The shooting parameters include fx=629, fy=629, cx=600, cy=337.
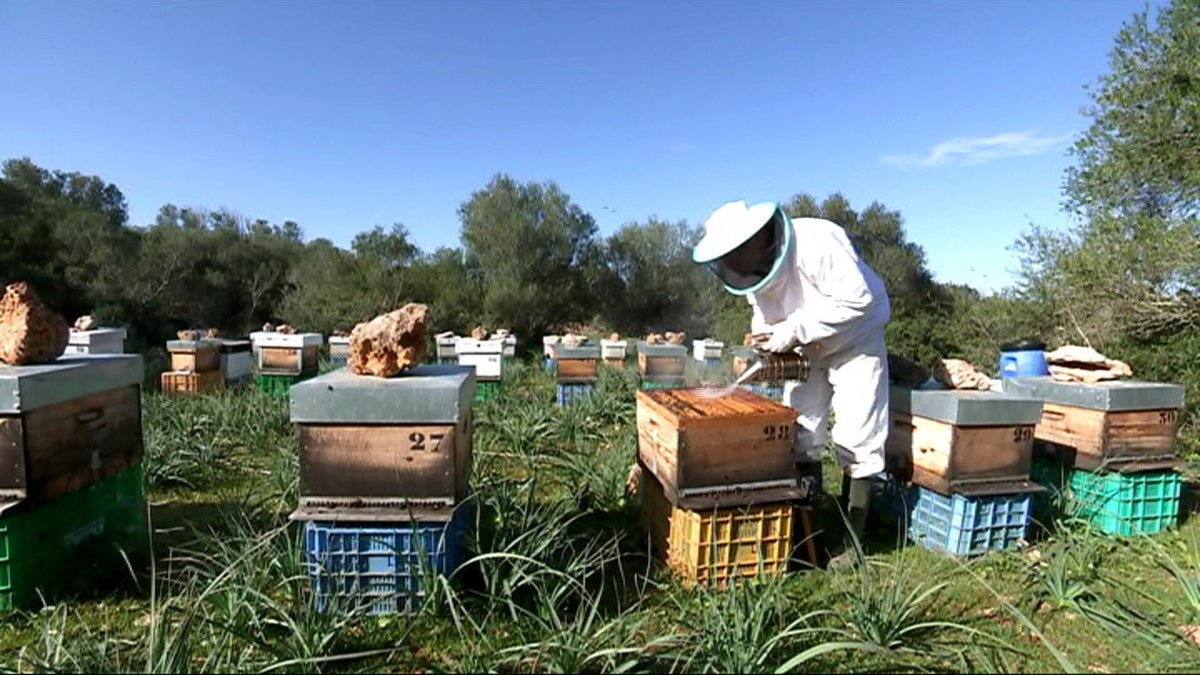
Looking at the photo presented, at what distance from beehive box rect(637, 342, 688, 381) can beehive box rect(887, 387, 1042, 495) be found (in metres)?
5.41

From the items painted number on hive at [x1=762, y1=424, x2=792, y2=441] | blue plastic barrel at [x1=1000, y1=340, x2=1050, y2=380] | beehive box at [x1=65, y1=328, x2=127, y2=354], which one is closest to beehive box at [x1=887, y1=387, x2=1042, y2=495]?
painted number on hive at [x1=762, y1=424, x2=792, y2=441]

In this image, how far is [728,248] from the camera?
9.88ft

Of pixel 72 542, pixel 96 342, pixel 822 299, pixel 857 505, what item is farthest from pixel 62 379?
pixel 96 342

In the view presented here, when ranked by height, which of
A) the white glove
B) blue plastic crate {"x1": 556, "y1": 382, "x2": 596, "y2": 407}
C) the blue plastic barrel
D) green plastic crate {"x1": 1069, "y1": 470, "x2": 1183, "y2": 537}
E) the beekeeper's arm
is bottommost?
blue plastic crate {"x1": 556, "y1": 382, "x2": 596, "y2": 407}

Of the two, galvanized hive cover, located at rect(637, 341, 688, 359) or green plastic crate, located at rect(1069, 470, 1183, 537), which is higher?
galvanized hive cover, located at rect(637, 341, 688, 359)

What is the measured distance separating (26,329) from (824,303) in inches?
146

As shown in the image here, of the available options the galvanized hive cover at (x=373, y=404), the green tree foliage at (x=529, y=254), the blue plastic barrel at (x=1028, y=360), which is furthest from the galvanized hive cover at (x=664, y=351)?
the green tree foliage at (x=529, y=254)

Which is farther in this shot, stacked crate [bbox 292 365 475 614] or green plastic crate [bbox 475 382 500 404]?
green plastic crate [bbox 475 382 500 404]

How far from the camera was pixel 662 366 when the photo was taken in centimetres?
888

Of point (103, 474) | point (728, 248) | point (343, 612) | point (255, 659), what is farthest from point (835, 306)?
point (103, 474)

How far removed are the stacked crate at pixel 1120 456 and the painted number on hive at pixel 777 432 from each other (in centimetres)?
177

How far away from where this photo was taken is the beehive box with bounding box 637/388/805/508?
2793 mm

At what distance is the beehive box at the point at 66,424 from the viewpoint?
244cm

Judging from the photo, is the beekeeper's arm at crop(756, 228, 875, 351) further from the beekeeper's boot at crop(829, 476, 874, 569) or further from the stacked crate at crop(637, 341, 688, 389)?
the stacked crate at crop(637, 341, 688, 389)
